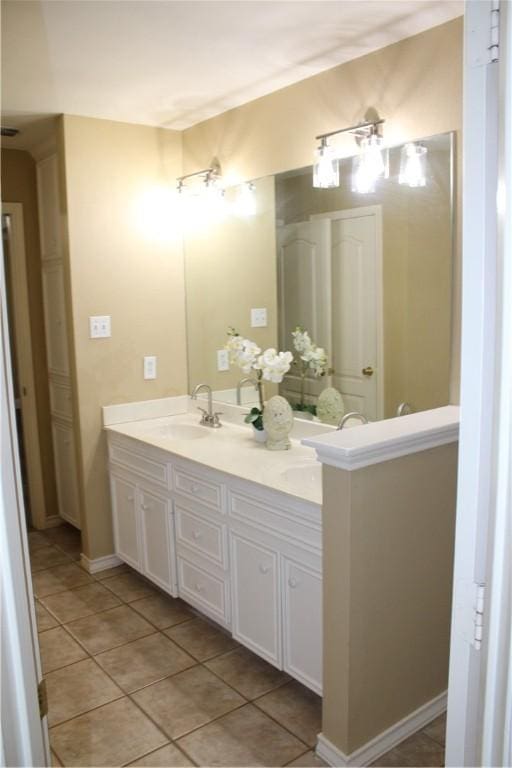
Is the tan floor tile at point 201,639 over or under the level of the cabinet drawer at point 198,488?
under

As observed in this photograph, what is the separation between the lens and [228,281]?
337 centimetres

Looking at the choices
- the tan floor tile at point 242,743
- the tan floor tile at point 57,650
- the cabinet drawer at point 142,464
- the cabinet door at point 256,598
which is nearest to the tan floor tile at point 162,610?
the tan floor tile at point 57,650

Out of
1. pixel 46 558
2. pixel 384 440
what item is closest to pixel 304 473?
pixel 384 440

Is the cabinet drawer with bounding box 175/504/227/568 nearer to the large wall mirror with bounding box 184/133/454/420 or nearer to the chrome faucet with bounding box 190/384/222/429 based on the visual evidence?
the chrome faucet with bounding box 190/384/222/429

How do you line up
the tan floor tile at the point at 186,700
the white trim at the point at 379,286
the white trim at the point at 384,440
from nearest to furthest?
the white trim at the point at 384,440
the tan floor tile at the point at 186,700
the white trim at the point at 379,286

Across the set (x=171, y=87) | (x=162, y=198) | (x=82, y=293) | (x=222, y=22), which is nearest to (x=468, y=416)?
(x=222, y=22)

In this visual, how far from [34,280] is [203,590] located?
2.35m

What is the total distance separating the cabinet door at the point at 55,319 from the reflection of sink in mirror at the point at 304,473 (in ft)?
6.24

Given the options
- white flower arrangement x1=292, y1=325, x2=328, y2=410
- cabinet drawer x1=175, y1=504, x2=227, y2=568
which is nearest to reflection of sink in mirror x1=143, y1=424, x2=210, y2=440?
cabinet drawer x1=175, y1=504, x2=227, y2=568

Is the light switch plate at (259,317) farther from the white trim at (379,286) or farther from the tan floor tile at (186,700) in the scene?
the tan floor tile at (186,700)

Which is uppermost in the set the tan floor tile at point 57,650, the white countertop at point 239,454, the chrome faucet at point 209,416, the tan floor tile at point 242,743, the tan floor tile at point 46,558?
the chrome faucet at point 209,416

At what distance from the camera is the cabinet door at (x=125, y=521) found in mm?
3273

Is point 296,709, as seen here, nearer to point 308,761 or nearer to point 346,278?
point 308,761

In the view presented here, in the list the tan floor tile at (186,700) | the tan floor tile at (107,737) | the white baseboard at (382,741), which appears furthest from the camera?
the tan floor tile at (186,700)
